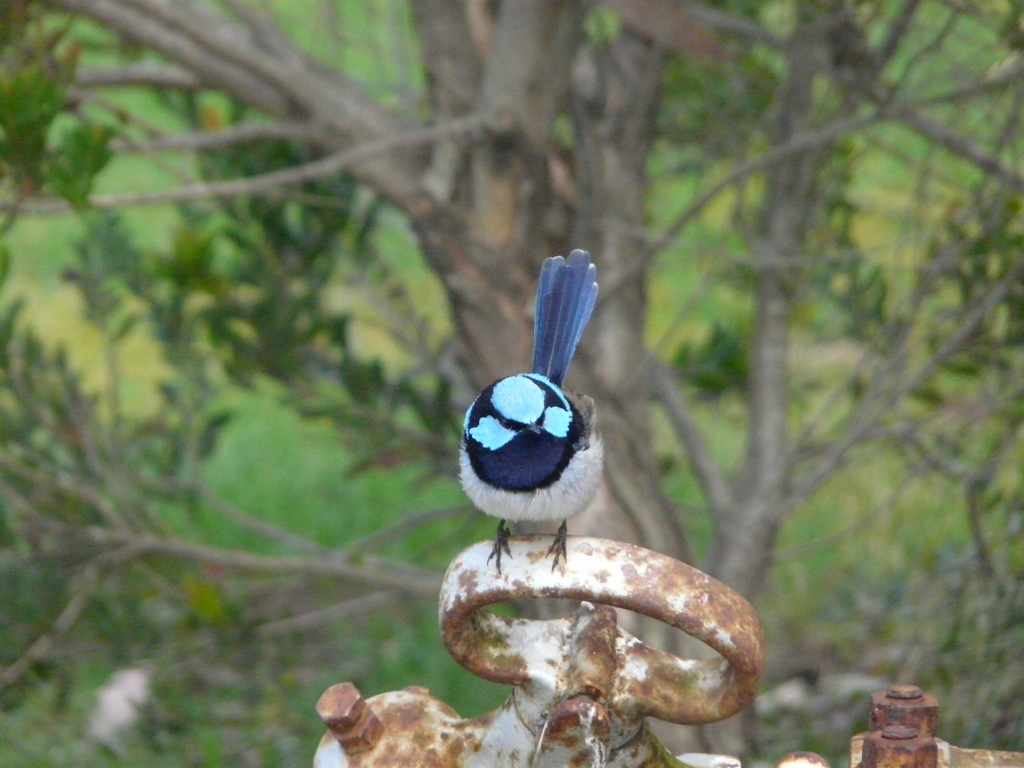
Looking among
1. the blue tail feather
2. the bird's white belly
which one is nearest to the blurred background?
the blue tail feather

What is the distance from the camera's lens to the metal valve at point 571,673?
3.59 ft

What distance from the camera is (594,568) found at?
1.12 metres

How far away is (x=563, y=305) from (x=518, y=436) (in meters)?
0.33

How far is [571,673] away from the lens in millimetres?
1137

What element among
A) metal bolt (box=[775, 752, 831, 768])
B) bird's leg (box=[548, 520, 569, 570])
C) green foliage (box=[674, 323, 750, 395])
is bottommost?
metal bolt (box=[775, 752, 831, 768])

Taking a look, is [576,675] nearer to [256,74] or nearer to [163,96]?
[256,74]

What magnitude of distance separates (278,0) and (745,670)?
574 cm

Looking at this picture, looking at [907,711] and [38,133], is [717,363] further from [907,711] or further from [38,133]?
[907,711]

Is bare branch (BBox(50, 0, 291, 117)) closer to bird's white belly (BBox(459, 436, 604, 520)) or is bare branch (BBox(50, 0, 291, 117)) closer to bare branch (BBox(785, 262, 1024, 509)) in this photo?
bird's white belly (BBox(459, 436, 604, 520))

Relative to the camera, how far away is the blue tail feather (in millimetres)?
2443

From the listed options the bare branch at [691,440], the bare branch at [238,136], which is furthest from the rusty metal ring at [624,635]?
the bare branch at [691,440]

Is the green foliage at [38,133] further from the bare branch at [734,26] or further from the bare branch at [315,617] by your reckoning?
the bare branch at [734,26]

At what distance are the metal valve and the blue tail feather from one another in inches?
47.8

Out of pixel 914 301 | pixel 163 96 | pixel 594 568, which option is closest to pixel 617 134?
pixel 914 301
